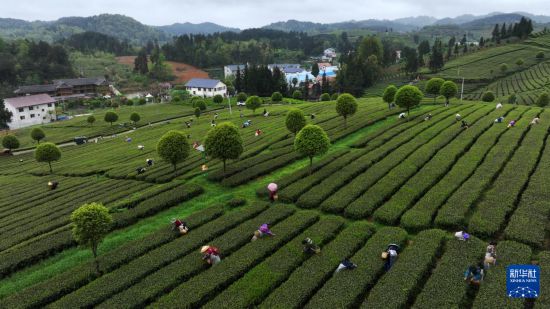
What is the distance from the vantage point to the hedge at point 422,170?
79.5 ft

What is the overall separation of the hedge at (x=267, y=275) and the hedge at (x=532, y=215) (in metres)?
9.86

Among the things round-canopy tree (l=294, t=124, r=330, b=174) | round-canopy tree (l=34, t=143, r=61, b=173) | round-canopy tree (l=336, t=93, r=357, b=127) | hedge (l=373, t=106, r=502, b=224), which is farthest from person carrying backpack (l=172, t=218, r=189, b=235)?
round-canopy tree (l=34, t=143, r=61, b=173)

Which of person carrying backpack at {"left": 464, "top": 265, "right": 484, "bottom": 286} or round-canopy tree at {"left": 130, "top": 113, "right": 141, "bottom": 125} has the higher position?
person carrying backpack at {"left": 464, "top": 265, "right": 484, "bottom": 286}

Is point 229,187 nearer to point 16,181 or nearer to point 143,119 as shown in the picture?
point 16,181

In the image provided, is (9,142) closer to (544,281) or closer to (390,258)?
(390,258)

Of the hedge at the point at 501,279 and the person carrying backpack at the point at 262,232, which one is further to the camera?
the person carrying backpack at the point at 262,232

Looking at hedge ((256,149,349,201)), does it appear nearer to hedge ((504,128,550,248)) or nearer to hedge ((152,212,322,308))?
hedge ((152,212,322,308))

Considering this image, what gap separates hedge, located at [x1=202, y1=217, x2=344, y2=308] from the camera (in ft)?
55.1

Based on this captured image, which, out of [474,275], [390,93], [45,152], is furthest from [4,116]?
[474,275]

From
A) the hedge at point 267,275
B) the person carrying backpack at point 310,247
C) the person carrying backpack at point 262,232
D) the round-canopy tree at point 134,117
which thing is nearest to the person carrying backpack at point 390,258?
the person carrying backpack at point 310,247

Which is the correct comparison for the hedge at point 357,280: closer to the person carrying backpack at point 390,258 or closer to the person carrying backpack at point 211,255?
the person carrying backpack at point 390,258

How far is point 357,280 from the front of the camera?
17.4 metres

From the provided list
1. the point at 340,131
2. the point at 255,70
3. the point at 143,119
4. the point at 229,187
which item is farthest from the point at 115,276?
the point at 255,70

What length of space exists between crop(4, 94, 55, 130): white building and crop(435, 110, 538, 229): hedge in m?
108
